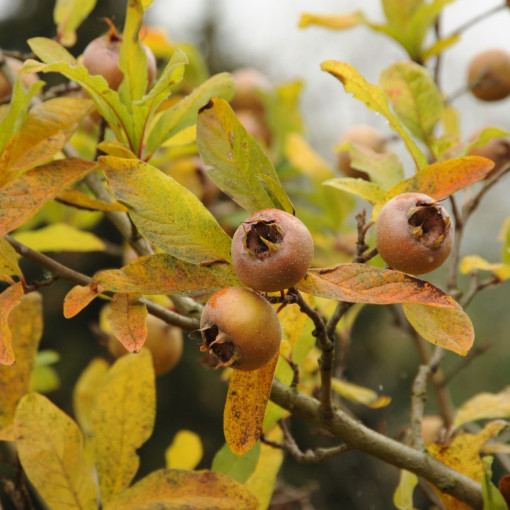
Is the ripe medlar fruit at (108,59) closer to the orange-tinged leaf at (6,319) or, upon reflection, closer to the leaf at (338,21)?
the orange-tinged leaf at (6,319)

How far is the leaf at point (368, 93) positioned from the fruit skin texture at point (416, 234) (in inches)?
7.6

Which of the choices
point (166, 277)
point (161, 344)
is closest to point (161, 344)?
point (161, 344)

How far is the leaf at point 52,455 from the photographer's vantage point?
0.77 meters

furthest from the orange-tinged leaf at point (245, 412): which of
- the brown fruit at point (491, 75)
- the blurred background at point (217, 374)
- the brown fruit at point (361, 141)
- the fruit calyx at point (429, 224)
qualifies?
the blurred background at point (217, 374)

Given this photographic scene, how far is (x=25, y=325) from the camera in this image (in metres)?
0.92

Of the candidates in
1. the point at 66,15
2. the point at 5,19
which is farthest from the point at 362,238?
the point at 5,19

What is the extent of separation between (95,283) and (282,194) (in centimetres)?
19

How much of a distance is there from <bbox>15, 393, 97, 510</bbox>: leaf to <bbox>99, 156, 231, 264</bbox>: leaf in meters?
0.31

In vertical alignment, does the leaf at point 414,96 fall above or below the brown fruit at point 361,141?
above

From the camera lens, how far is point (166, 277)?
2.03ft

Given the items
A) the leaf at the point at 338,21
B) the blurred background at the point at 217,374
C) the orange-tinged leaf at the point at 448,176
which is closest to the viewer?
the orange-tinged leaf at the point at 448,176

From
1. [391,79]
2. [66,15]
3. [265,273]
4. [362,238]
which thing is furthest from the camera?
[66,15]

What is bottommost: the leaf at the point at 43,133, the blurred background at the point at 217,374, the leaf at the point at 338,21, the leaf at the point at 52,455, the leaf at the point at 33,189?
the blurred background at the point at 217,374

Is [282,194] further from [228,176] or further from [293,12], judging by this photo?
[293,12]
